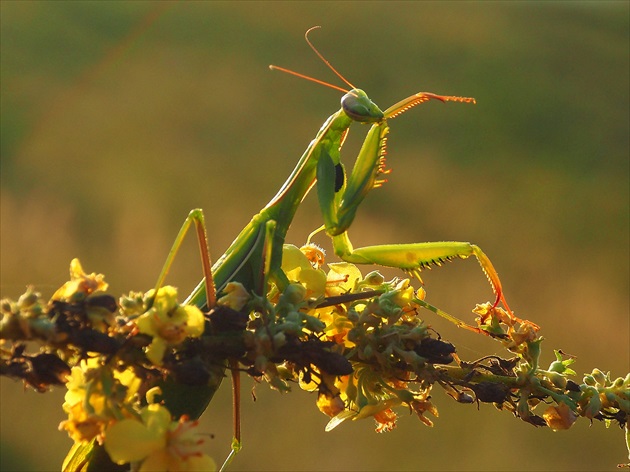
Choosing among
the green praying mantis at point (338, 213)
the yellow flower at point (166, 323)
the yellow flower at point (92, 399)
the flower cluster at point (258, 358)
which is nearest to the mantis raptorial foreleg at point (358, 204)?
the green praying mantis at point (338, 213)

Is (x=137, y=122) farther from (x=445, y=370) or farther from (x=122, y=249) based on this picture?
(x=445, y=370)

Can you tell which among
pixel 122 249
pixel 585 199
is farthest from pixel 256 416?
pixel 585 199

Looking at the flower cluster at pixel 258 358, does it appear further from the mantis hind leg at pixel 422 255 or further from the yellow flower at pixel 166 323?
the mantis hind leg at pixel 422 255

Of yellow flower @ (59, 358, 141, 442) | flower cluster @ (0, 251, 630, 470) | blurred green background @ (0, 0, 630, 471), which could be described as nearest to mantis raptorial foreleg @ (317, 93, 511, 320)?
flower cluster @ (0, 251, 630, 470)

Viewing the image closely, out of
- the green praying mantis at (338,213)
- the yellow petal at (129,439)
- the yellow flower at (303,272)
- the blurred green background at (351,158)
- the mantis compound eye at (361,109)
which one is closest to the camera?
the yellow petal at (129,439)

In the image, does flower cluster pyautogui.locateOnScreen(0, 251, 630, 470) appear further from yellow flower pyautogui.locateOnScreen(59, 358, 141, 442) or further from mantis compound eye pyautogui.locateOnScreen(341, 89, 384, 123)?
mantis compound eye pyautogui.locateOnScreen(341, 89, 384, 123)
